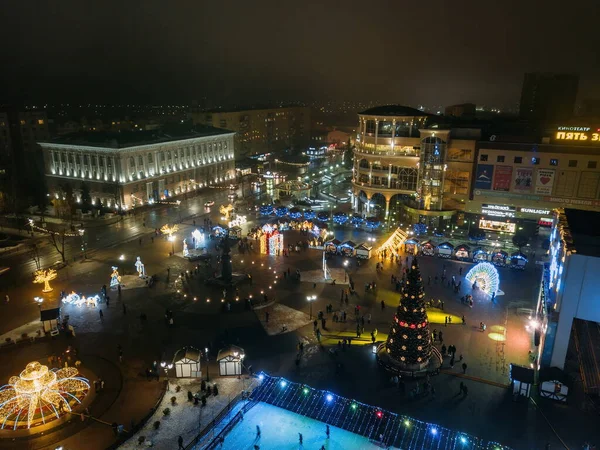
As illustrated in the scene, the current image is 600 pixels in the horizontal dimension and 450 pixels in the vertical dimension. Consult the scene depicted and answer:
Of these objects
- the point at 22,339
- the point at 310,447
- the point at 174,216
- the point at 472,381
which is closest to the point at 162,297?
the point at 22,339

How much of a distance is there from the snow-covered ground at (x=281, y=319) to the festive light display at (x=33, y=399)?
14592mm

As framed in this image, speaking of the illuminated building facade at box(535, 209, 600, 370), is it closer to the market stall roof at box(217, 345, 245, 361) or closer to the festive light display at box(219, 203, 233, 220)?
the market stall roof at box(217, 345, 245, 361)

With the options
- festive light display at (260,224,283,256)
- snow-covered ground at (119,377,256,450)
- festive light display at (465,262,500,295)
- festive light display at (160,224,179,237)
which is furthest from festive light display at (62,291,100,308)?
festive light display at (465,262,500,295)

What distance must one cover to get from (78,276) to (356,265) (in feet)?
101

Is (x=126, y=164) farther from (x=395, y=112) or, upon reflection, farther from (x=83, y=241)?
(x=395, y=112)

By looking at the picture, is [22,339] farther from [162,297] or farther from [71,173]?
[71,173]

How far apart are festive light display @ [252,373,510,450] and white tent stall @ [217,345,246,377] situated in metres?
1.73

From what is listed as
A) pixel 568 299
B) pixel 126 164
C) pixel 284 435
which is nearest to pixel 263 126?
pixel 126 164

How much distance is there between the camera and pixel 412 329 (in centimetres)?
2900

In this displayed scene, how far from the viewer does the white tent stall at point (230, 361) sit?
28.8 m

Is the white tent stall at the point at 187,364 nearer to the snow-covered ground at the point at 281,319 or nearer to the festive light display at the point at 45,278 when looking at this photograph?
the snow-covered ground at the point at 281,319

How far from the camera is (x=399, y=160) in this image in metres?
69.7

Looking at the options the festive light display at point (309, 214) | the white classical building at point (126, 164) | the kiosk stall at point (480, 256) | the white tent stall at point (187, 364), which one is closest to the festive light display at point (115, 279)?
the white tent stall at point (187, 364)

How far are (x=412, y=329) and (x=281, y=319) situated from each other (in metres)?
12.3
